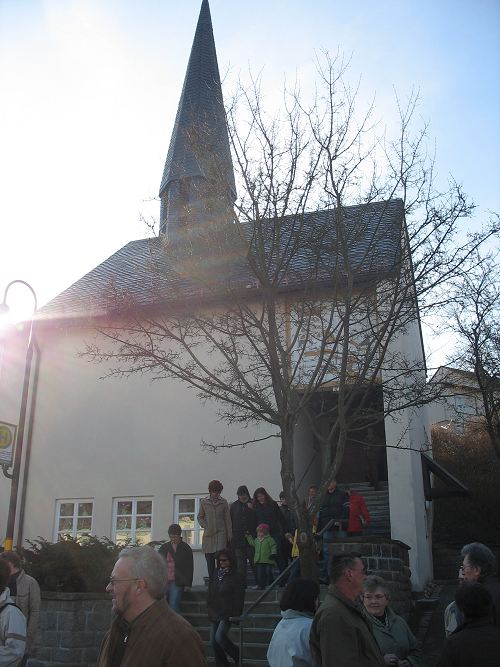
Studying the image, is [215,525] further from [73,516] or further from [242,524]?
[73,516]

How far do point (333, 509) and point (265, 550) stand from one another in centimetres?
176

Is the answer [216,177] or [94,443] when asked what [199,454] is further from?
[216,177]

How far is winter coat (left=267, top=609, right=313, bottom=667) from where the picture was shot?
509 centimetres

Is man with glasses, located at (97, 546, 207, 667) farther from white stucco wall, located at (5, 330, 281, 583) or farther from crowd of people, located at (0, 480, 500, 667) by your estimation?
white stucco wall, located at (5, 330, 281, 583)

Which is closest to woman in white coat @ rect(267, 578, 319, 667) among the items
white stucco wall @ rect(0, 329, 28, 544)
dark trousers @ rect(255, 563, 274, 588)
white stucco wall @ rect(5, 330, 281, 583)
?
dark trousers @ rect(255, 563, 274, 588)

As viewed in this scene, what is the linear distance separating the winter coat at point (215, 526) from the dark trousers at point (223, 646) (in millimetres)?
2354

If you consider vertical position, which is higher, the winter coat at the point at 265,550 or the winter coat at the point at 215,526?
the winter coat at the point at 215,526

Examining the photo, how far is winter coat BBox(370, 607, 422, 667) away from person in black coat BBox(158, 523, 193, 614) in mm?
6555

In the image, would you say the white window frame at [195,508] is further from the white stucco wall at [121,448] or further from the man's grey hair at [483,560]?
the man's grey hair at [483,560]

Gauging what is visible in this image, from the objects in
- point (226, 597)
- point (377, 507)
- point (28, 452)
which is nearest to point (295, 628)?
→ point (226, 597)

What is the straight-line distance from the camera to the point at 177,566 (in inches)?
467

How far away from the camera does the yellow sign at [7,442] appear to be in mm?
13898

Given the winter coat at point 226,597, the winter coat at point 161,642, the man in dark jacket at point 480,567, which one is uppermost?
the man in dark jacket at point 480,567

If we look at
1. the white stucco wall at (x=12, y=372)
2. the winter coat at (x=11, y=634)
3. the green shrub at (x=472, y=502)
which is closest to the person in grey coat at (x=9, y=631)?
the winter coat at (x=11, y=634)
